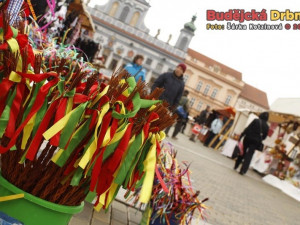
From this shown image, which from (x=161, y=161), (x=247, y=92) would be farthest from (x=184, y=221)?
(x=247, y=92)

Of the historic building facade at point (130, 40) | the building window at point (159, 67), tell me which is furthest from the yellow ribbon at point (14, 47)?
the building window at point (159, 67)

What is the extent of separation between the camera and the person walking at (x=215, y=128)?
51.7 feet

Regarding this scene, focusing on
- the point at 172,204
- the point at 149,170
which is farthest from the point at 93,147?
the point at 172,204

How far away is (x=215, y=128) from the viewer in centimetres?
1585

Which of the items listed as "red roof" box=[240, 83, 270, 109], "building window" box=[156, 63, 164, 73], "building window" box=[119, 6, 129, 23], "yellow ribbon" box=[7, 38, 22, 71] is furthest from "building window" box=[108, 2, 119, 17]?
"yellow ribbon" box=[7, 38, 22, 71]

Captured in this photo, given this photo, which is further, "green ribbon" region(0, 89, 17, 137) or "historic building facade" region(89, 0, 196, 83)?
"historic building facade" region(89, 0, 196, 83)

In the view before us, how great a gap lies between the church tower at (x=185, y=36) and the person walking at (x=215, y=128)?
38398 millimetres

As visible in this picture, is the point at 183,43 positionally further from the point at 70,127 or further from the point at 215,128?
the point at 70,127

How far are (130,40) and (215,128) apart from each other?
3732 cm

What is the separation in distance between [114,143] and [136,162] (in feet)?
0.49

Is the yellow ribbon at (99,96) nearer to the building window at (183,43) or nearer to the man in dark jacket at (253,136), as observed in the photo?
the man in dark jacket at (253,136)

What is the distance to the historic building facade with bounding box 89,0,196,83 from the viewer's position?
50219 millimetres

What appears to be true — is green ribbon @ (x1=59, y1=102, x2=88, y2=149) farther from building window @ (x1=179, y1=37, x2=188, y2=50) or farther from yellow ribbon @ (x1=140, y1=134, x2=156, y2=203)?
building window @ (x1=179, y1=37, x2=188, y2=50)

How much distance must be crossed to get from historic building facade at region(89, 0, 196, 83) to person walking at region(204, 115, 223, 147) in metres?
35.2
